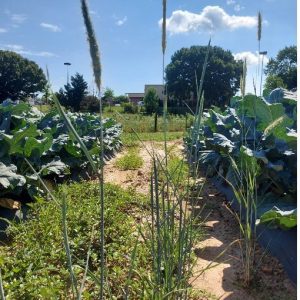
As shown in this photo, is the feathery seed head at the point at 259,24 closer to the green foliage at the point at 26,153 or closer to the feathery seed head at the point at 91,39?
the feathery seed head at the point at 91,39

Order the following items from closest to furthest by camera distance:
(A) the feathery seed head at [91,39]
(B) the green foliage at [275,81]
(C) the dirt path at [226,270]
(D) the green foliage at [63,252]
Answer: (A) the feathery seed head at [91,39]
(D) the green foliage at [63,252]
(C) the dirt path at [226,270]
(B) the green foliage at [275,81]

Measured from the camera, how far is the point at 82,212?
3.13 metres

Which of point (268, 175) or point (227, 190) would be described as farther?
point (227, 190)

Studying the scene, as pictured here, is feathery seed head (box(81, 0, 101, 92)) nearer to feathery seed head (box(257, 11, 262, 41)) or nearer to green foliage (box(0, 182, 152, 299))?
feathery seed head (box(257, 11, 262, 41))

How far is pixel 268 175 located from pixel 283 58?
3620 cm

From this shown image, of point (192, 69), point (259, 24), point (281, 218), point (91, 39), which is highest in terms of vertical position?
point (192, 69)

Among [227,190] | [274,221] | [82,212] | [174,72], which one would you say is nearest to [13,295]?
[82,212]

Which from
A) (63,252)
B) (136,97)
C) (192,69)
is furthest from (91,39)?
(192,69)

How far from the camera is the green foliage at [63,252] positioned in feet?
6.66

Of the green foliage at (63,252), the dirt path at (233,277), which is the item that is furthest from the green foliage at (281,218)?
the green foliage at (63,252)

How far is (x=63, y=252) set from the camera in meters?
2.47

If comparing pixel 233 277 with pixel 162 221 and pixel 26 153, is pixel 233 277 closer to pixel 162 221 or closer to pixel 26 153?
pixel 162 221

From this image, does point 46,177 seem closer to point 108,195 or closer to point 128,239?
point 108,195

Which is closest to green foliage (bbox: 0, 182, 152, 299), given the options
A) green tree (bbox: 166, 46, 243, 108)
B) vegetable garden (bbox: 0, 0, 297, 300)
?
vegetable garden (bbox: 0, 0, 297, 300)
